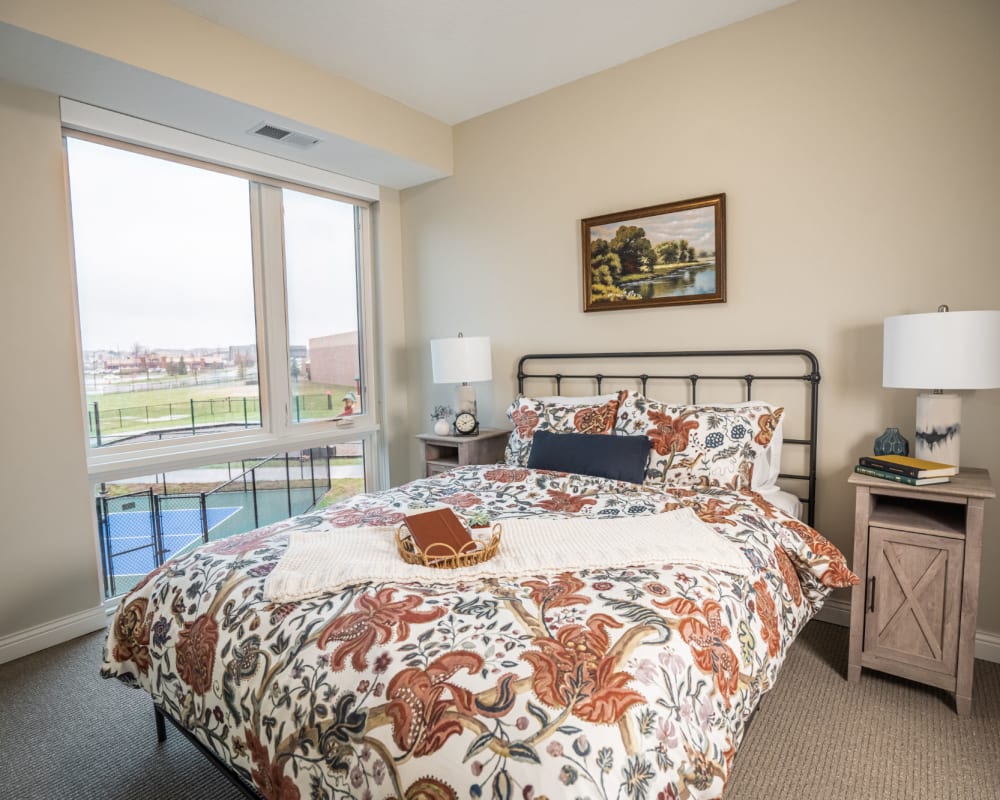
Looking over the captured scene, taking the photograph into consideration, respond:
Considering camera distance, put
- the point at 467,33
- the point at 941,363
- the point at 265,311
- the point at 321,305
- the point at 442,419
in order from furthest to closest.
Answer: the point at 321,305, the point at 442,419, the point at 265,311, the point at 467,33, the point at 941,363

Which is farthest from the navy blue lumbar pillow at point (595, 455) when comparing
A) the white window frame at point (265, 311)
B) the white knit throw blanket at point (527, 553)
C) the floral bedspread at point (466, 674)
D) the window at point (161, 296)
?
the window at point (161, 296)

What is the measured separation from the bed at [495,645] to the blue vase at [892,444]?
538mm

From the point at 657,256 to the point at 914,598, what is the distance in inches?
74.1

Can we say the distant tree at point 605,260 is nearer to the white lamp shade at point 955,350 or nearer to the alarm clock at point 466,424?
the alarm clock at point 466,424

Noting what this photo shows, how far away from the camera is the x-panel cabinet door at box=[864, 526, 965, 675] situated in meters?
1.97

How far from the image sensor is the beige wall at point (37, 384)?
2.47m

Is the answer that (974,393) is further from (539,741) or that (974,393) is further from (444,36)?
(444,36)

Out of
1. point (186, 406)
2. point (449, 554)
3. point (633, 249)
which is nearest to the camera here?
point (449, 554)

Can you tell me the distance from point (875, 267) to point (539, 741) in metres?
2.42

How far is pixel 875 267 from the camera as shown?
244 centimetres

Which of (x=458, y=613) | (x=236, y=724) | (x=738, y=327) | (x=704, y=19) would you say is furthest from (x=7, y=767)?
(x=704, y=19)

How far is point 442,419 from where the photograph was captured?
369 centimetres

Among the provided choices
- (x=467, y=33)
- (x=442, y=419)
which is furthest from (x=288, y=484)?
(x=467, y=33)

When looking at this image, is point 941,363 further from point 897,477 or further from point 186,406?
point 186,406
